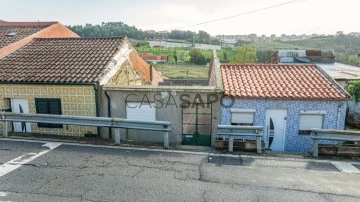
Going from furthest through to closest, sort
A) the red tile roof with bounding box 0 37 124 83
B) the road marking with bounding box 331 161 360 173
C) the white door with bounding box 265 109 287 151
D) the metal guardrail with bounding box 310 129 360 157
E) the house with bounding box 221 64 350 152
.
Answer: the red tile roof with bounding box 0 37 124 83, the white door with bounding box 265 109 287 151, the house with bounding box 221 64 350 152, the metal guardrail with bounding box 310 129 360 157, the road marking with bounding box 331 161 360 173

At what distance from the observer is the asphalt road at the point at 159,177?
18.4 ft

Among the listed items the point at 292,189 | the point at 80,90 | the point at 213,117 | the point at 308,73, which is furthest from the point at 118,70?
the point at 292,189

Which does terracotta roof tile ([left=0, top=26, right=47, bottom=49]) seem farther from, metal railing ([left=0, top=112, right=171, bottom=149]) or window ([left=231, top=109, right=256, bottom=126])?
window ([left=231, top=109, right=256, bottom=126])

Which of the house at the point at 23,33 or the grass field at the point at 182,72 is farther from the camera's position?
the grass field at the point at 182,72

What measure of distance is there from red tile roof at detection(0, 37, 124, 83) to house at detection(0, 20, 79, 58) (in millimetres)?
388

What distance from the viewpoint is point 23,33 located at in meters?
17.1

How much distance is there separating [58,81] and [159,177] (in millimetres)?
7492

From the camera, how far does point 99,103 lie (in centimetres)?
1178

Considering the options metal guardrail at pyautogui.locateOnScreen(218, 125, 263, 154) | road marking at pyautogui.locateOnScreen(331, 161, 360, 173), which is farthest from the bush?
road marking at pyautogui.locateOnScreen(331, 161, 360, 173)

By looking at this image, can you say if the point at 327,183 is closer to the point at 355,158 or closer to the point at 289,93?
the point at 355,158

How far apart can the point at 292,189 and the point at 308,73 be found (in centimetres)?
891

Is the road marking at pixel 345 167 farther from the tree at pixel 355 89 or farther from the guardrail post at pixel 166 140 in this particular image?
the tree at pixel 355 89

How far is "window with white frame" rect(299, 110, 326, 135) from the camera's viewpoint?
1139 cm

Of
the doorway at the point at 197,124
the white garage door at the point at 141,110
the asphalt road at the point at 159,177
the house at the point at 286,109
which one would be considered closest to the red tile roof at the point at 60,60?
the white garage door at the point at 141,110
